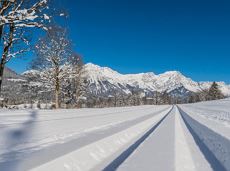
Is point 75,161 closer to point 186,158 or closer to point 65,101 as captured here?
point 186,158

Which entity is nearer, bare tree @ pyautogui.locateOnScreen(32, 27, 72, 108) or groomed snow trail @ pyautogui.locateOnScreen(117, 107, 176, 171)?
groomed snow trail @ pyautogui.locateOnScreen(117, 107, 176, 171)

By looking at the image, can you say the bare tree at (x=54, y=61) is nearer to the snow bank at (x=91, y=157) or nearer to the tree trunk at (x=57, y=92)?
the tree trunk at (x=57, y=92)

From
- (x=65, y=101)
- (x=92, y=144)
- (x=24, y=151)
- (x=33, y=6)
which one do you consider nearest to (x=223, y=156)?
(x=92, y=144)

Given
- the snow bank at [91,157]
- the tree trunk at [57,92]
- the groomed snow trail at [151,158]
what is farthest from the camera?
the tree trunk at [57,92]

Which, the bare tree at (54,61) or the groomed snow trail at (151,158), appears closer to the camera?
the groomed snow trail at (151,158)

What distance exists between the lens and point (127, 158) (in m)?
6.51

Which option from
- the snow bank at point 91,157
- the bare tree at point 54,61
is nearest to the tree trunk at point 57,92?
the bare tree at point 54,61

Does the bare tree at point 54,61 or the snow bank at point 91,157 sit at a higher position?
Result: the bare tree at point 54,61

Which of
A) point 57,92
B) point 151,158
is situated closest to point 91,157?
point 151,158

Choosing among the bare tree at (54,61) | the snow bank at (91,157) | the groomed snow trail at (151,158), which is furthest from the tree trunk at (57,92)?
the groomed snow trail at (151,158)

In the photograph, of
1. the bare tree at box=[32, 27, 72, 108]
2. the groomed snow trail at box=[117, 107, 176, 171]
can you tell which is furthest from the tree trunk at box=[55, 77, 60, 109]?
the groomed snow trail at box=[117, 107, 176, 171]

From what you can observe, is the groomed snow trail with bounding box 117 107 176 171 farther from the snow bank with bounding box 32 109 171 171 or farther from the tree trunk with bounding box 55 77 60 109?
the tree trunk with bounding box 55 77 60 109

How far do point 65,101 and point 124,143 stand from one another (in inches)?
1419

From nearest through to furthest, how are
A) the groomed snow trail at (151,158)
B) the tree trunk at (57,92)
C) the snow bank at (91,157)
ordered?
the snow bank at (91,157)
the groomed snow trail at (151,158)
the tree trunk at (57,92)
